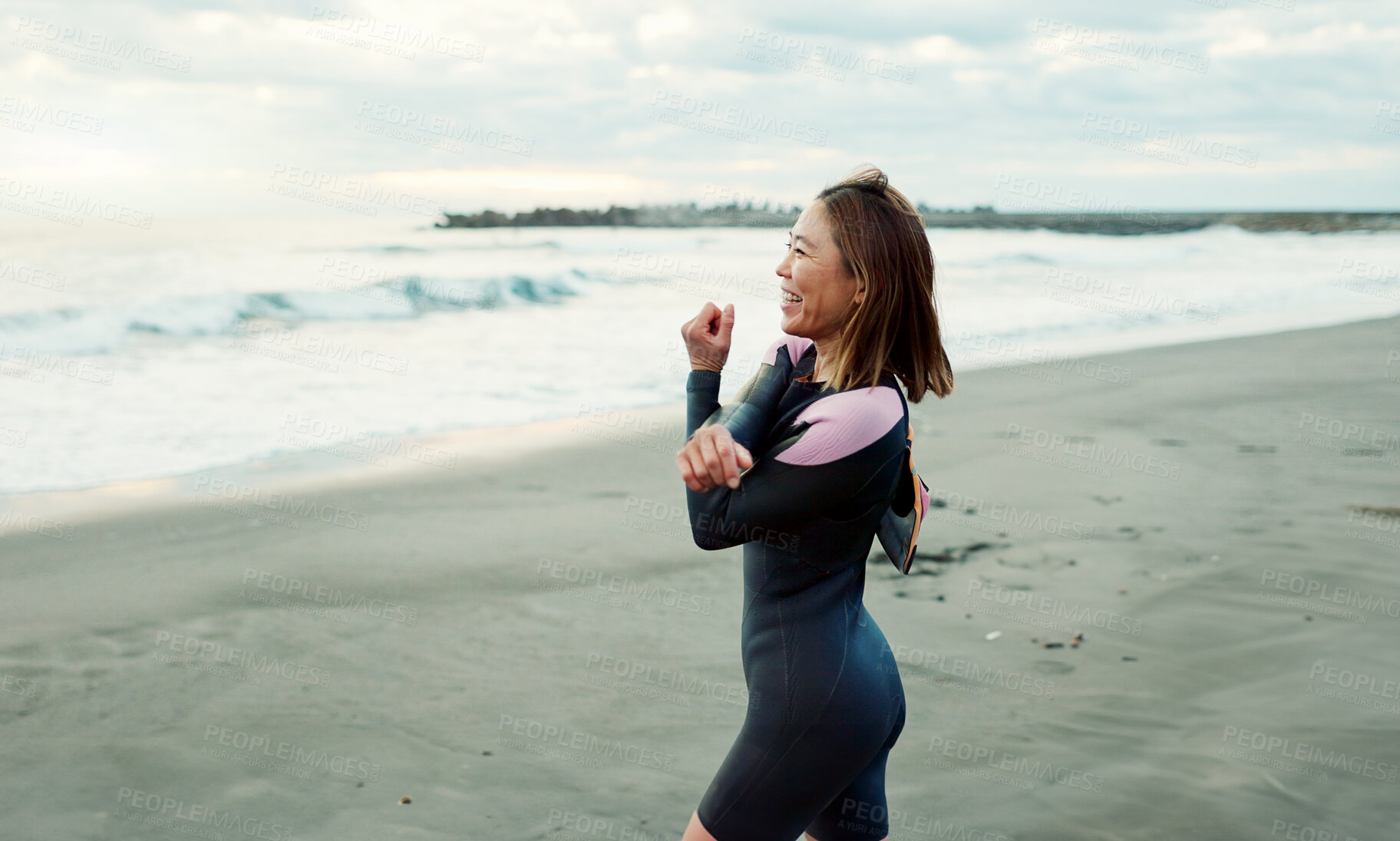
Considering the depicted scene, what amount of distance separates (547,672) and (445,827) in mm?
1072

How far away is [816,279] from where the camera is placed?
1.71m

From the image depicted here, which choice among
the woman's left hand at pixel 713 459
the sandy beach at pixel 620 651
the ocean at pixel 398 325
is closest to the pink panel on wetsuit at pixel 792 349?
the woman's left hand at pixel 713 459

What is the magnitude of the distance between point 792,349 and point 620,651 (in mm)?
2595

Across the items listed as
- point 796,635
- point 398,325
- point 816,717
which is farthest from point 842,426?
point 398,325

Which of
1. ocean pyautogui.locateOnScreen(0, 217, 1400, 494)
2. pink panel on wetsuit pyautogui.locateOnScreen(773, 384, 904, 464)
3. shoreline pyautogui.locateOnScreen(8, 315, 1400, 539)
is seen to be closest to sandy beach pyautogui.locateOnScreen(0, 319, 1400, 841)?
shoreline pyautogui.locateOnScreen(8, 315, 1400, 539)

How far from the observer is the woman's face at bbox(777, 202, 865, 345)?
1.70 metres

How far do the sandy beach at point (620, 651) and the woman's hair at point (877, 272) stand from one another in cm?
187

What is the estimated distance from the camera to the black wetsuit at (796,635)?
67.2 inches

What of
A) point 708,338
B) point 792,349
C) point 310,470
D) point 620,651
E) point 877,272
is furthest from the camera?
point 310,470

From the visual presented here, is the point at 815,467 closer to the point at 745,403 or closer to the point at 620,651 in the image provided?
the point at 745,403

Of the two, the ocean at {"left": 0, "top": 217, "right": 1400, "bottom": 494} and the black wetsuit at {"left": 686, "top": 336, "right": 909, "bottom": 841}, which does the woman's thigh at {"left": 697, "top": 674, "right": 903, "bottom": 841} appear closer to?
the black wetsuit at {"left": 686, "top": 336, "right": 909, "bottom": 841}

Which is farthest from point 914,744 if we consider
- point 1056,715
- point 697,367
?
point 697,367

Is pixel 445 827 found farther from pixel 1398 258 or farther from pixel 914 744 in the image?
pixel 1398 258

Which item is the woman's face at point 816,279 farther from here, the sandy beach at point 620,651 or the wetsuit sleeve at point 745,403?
the sandy beach at point 620,651
